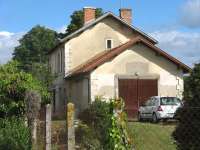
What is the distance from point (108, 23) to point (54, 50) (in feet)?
28.9

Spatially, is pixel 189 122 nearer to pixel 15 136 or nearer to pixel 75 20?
pixel 15 136

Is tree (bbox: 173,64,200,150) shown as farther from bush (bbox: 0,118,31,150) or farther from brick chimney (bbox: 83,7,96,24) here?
brick chimney (bbox: 83,7,96,24)

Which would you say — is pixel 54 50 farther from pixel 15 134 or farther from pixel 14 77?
pixel 15 134

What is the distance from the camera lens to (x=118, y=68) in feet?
134

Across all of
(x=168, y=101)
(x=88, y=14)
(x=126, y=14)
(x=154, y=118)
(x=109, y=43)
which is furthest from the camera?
(x=126, y=14)

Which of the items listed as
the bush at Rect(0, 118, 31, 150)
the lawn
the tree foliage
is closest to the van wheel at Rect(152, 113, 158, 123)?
the lawn

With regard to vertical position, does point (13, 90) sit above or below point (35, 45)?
below

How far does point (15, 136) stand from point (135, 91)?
27695mm

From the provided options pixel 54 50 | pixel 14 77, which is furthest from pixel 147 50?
pixel 14 77

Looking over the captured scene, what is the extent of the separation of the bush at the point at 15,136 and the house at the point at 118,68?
23510 millimetres

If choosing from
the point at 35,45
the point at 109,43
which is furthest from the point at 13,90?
the point at 35,45

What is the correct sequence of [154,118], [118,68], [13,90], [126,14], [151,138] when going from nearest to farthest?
[151,138], [13,90], [154,118], [118,68], [126,14]

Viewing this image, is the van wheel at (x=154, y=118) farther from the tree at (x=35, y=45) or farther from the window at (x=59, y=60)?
the tree at (x=35, y=45)

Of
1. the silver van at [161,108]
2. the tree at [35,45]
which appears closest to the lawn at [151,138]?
the silver van at [161,108]
